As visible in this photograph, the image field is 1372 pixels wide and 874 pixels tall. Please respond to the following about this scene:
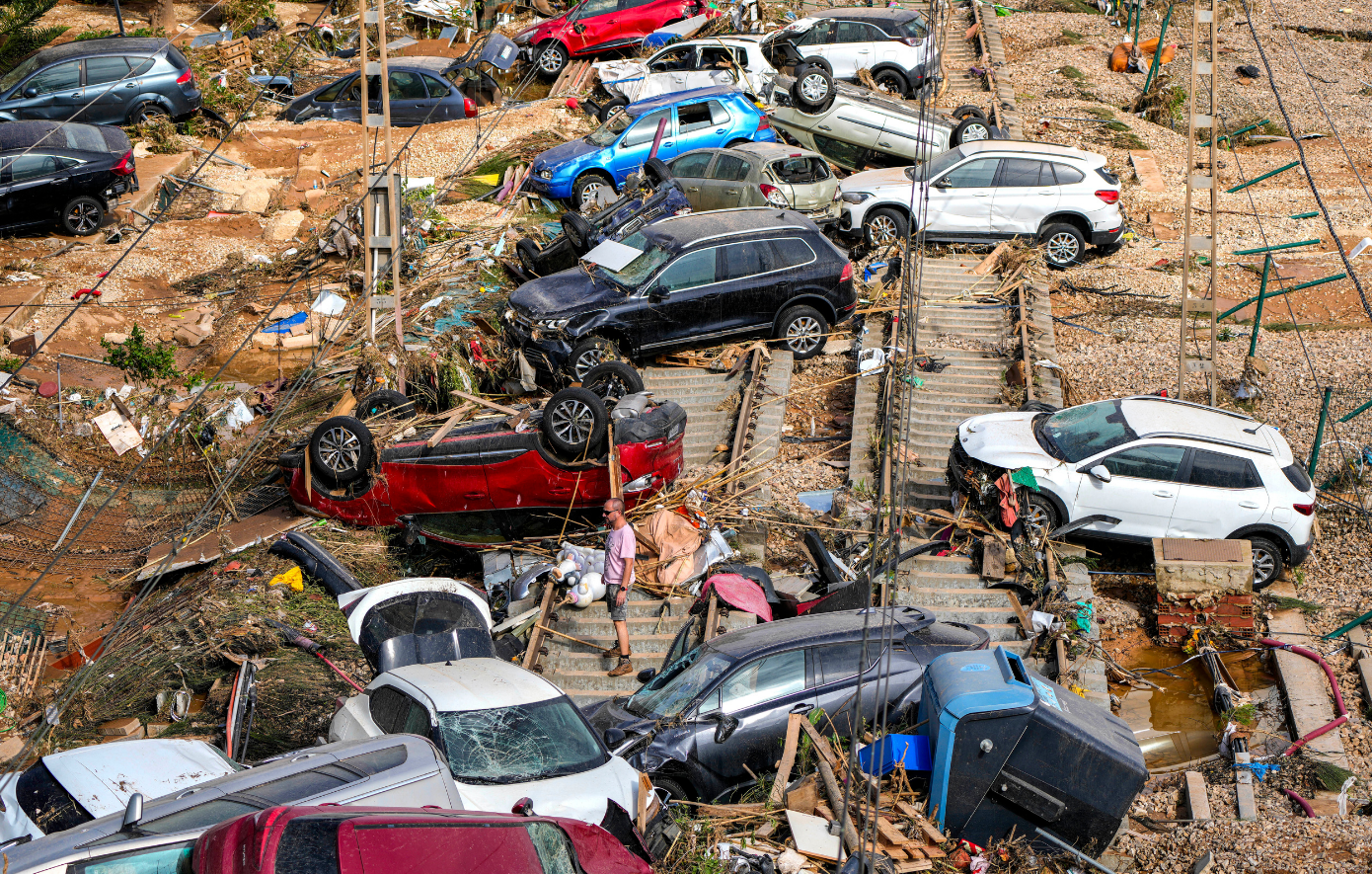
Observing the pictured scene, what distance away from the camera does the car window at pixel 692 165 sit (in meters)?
17.7

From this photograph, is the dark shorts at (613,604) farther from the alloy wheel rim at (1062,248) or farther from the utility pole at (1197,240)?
the alloy wheel rim at (1062,248)

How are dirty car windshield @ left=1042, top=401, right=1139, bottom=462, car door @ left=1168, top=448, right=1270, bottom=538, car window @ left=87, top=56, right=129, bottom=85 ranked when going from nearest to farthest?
car door @ left=1168, top=448, right=1270, bottom=538 < dirty car windshield @ left=1042, top=401, right=1139, bottom=462 < car window @ left=87, top=56, right=129, bottom=85

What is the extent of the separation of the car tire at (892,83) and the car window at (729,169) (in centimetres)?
671

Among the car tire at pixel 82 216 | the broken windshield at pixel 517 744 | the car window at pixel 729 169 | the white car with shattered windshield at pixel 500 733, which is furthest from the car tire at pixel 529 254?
the broken windshield at pixel 517 744

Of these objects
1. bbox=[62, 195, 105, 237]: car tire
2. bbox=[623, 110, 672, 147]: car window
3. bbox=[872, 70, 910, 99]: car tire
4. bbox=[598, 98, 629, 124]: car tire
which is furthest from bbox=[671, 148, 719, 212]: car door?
bbox=[62, 195, 105, 237]: car tire

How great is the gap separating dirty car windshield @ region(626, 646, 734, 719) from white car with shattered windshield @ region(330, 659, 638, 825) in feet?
2.72

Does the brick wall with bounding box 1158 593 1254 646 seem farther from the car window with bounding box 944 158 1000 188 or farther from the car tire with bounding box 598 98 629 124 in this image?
the car tire with bounding box 598 98 629 124

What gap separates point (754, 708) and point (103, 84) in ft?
60.3

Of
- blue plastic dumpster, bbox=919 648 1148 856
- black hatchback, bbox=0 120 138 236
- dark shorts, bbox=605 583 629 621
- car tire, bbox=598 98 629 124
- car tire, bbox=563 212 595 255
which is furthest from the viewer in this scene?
car tire, bbox=598 98 629 124

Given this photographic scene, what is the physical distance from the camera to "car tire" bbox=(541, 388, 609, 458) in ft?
35.9

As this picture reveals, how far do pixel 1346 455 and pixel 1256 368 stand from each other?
1962 mm

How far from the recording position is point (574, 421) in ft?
36.0

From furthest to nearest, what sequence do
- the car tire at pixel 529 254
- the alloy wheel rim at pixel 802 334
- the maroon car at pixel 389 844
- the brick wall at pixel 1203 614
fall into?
the car tire at pixel 529 254
the alloy wheel rim at pixel 802 334
the brick wall at pixel 1203 614
the maroon car at pixel 389 844

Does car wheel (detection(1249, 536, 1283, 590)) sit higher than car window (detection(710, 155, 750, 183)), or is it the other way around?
car window (detection(710, 155, 750, 183))
